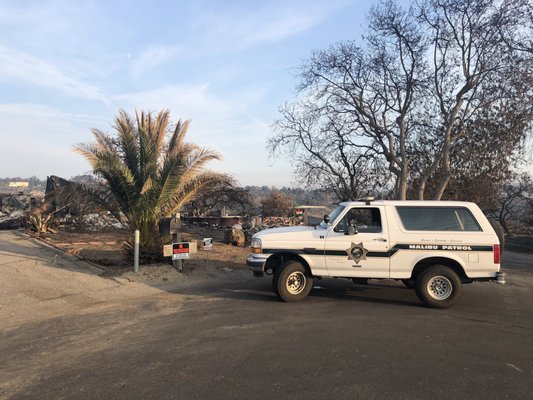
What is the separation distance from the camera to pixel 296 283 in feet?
28.9

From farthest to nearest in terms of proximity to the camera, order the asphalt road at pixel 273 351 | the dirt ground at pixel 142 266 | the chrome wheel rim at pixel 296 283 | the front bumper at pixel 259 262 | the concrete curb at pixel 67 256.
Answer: the concrete curb at pixel 67 256
the dirt ground at pixel 142 266
the front bumper at pixel 259 262
the chrome wheel rim at pixel 296 283
the asphalt road at pixel 273 351

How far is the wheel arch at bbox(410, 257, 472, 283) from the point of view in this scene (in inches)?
334

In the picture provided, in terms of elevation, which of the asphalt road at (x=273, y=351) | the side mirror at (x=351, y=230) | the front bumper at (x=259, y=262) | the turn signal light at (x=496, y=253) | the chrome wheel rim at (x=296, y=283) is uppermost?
the side mirror at (x=351, y=230)

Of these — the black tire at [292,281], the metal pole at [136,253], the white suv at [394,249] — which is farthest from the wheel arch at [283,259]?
the metal pole at [136,253]

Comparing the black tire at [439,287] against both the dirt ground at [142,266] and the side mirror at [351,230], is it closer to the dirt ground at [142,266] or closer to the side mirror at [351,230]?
the side mirror at [351,230]

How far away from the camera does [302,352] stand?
18.3 feet

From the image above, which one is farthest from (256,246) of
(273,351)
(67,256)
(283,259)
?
(67,256)

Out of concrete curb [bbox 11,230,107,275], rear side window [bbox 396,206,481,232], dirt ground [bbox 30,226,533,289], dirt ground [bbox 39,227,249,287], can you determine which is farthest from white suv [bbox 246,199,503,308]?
concrete curb [bbox 11,230,107,275]

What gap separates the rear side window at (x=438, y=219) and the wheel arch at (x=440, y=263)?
→ 616mm

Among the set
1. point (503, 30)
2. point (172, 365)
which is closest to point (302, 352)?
point (172, 365)

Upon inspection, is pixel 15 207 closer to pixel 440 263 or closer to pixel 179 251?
pixel 179 251

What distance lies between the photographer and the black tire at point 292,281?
8555 millimetres

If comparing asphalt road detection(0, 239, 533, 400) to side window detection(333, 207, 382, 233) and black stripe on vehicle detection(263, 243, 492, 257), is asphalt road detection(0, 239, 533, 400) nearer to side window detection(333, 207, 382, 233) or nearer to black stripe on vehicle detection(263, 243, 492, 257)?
black stripe on vehicle detection(263, 243, 492, 257)

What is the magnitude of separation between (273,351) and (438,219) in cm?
483
